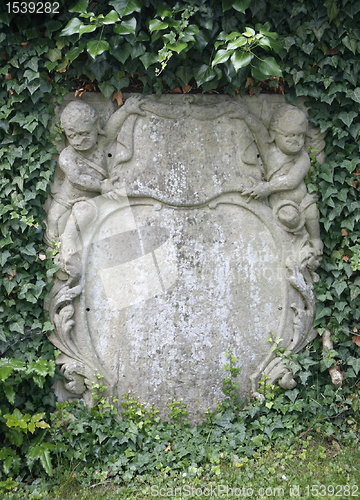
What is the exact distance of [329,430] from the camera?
3.63m

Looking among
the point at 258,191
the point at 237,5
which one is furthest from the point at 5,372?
the point at 237,5

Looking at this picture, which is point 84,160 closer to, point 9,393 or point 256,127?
point 256,127

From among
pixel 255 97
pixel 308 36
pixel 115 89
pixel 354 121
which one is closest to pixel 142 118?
pixel 115 89

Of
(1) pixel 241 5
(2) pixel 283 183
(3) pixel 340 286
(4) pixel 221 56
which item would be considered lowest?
(3) pixel 340 286

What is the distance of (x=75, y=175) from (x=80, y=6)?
3.51 feet

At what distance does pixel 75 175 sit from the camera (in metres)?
3.55

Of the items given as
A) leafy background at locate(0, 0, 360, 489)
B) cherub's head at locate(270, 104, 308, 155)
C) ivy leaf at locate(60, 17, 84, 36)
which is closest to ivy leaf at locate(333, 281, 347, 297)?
leafy background at locate(0, 0, 360, 489)

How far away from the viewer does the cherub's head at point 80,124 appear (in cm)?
350

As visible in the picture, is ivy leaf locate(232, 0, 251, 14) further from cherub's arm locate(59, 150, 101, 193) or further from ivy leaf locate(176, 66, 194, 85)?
cherub's arm locate(59, 150, 101, 193)

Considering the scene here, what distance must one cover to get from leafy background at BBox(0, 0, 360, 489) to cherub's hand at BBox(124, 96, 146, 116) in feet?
0.36

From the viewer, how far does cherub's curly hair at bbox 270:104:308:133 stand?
3.66m

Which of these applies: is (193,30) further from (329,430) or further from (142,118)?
→ (329,430)

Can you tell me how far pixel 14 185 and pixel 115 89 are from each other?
945 mm

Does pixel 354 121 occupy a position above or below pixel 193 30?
below
